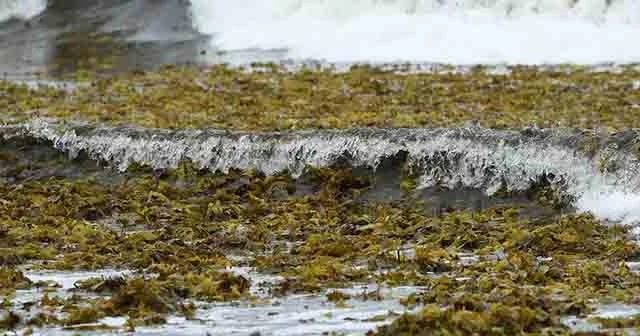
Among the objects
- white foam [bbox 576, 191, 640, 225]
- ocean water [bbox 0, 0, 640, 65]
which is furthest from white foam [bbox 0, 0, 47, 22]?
white foam [bbox 576, 191, 640, 225]

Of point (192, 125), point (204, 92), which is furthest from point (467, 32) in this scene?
point (192, 125)

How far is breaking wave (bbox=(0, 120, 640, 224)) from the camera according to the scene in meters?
9.88

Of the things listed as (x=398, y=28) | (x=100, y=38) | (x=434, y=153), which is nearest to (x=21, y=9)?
(x=100, y=38)

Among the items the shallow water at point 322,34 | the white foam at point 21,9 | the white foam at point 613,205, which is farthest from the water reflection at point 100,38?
the white foam at point 613,205

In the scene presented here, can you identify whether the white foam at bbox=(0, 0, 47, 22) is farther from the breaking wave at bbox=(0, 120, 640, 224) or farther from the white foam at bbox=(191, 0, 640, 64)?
the breaking wave at bbox=(0, 120, 640, 224)

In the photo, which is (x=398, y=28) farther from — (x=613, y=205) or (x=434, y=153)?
(x=613, y=205)

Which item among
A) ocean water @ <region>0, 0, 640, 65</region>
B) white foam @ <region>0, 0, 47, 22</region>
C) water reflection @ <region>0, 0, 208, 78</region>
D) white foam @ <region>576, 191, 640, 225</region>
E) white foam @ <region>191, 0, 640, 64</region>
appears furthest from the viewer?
white foam @ <region>0, 0, 47, 22</region>

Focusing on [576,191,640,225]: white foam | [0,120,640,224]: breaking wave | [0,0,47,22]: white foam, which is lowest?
[576,191,640,225]: white foam

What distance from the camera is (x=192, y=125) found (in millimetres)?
14625

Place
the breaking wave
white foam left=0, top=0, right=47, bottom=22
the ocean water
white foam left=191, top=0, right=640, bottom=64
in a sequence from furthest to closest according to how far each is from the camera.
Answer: white foam left=0, top=0, right=47, bottom=22, the ocean water, white foam left=191, top=0, right=640, bottom=64, the breaking wave

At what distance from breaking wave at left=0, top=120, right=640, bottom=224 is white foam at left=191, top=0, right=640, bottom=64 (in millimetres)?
9423

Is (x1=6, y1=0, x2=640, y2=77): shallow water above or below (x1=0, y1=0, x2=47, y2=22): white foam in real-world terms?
below

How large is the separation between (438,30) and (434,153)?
13.5 meters

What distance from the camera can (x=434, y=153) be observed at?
1116 centimetres
